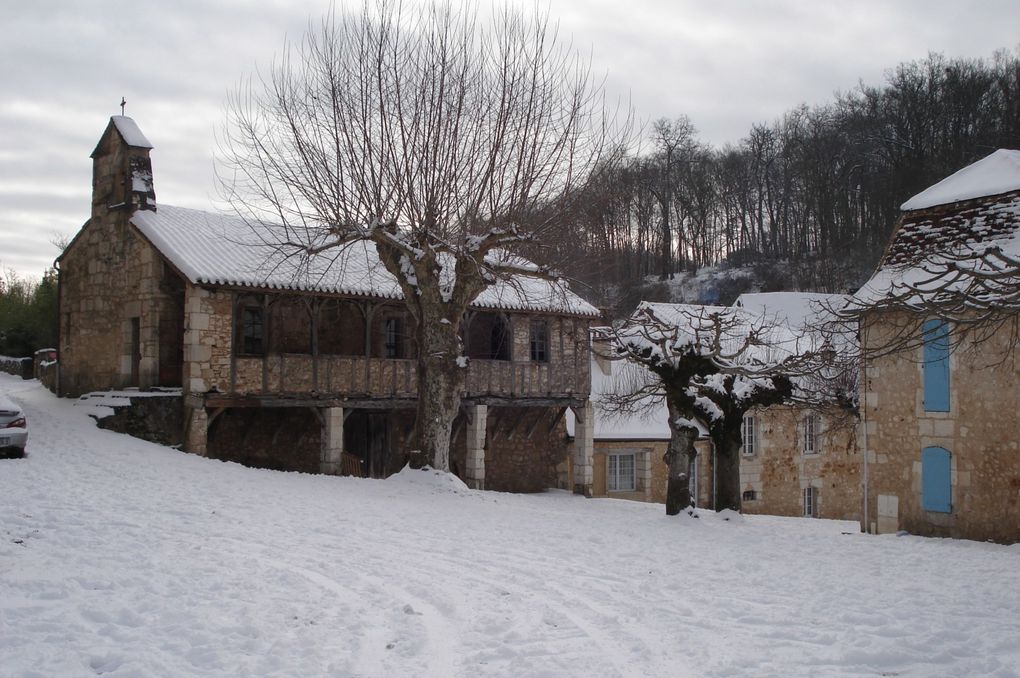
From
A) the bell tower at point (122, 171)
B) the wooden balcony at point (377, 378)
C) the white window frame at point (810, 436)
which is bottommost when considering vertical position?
the white window frame at point (810, 436)

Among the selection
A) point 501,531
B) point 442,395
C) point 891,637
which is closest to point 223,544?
point 501,531

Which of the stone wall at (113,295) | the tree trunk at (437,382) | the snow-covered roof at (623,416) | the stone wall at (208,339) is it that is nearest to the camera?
the tree trunk at (437,382)

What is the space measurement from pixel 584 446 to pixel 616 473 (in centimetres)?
209

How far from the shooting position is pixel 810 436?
25484 millimetres

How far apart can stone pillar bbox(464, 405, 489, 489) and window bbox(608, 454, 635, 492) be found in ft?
15.3

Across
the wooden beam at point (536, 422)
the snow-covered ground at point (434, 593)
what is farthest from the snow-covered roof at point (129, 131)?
the wooden beam at point (536, 422)

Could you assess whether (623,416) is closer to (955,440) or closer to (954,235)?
(955,440)

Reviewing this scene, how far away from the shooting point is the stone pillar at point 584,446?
878 inches

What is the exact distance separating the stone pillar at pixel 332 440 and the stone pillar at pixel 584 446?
22.4ft

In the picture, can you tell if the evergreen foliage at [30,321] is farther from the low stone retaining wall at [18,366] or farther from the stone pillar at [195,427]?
the stone pillar at [195,427]

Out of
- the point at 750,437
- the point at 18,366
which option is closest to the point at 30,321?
the point at 18,366

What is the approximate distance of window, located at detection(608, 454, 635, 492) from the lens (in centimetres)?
2386

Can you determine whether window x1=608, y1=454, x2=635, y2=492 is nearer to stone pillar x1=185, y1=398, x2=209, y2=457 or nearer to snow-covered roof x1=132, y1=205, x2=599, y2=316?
snow-covered roof x1=132, y1=205, x2=599, y2=316

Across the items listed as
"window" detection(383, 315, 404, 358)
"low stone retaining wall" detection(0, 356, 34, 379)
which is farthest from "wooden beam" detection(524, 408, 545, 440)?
"low stone retaining wall" detection(0, 356, 34, 379)
